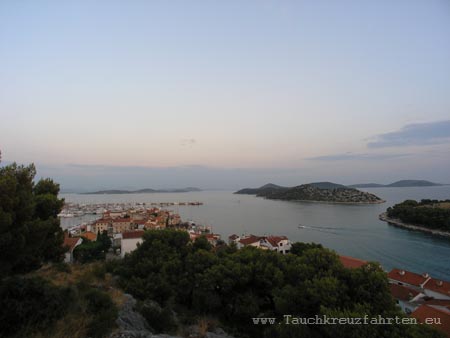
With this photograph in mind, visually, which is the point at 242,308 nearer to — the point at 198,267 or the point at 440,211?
the point at 198,267

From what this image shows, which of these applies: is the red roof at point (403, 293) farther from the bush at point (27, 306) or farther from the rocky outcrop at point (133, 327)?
the bush at point (27, 306)

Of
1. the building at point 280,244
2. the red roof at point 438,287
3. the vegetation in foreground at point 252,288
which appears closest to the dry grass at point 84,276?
the vegetation in foreground at point 252,288

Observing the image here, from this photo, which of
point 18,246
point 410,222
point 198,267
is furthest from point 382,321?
point 410,222

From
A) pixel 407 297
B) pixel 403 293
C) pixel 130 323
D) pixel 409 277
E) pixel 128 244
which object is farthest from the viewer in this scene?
pixel 128 244

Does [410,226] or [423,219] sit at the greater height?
[423,219]

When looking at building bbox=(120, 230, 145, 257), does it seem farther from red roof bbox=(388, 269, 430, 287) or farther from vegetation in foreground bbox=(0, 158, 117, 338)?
red roof bbox=(388, 269, 430, 287)

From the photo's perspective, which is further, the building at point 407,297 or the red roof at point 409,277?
the red roof at point 409,277

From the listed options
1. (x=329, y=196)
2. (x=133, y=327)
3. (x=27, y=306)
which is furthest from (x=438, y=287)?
(x=329, y=196)

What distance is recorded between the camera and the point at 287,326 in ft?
15.6

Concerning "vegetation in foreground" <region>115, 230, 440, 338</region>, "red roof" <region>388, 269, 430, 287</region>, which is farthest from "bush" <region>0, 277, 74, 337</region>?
"red roof" <region>388, 269, 430, 287</region>

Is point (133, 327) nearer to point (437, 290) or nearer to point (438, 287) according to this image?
point (437, 290)

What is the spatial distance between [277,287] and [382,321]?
10.1 feet

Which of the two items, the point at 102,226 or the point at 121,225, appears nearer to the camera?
the point at 102,226

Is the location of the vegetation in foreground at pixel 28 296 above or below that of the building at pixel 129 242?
above
